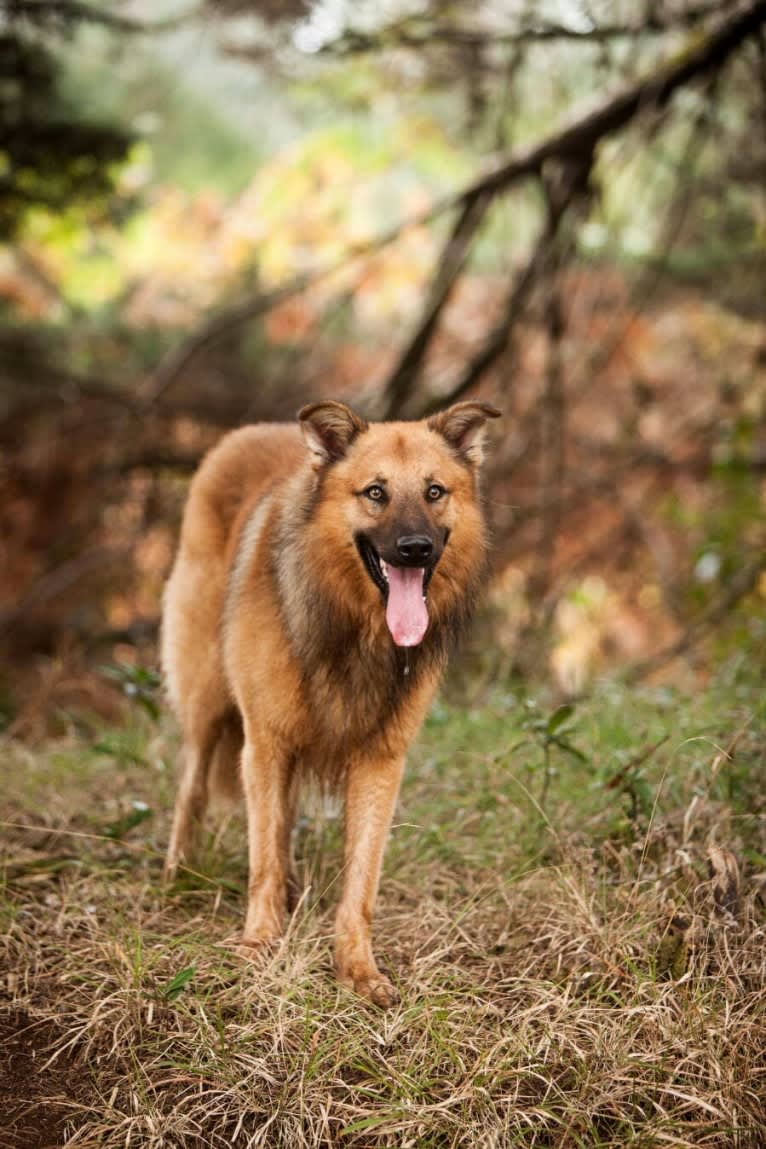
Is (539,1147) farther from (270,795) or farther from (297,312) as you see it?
(297,312)

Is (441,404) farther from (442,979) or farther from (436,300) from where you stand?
(442,979)

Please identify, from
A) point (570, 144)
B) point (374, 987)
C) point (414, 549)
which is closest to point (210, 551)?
point (414, 549)

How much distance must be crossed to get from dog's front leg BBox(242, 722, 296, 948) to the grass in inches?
5.2

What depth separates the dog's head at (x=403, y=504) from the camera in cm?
359

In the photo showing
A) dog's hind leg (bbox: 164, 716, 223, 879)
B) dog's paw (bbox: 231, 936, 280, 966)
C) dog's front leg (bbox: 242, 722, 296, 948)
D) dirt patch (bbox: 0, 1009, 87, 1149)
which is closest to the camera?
dirt patch (bbox: 0, 1009, 87, 1149)

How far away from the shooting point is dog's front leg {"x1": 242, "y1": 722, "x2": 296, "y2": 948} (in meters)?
3.73

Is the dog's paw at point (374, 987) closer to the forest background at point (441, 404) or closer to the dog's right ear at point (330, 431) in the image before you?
the forest background at point (441, 404)

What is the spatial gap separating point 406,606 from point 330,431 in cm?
69

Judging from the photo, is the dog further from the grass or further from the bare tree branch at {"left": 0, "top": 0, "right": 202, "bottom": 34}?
the bare tree branch at {"left": 0, "top": 0, "right": 202, "bottom": 34}

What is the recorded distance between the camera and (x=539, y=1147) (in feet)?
8.78

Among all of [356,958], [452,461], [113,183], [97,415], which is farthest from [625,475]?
[356,958]

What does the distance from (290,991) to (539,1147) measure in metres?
0.82

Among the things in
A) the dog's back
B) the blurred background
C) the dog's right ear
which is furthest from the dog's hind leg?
the dog's right ear

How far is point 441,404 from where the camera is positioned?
7609mm
